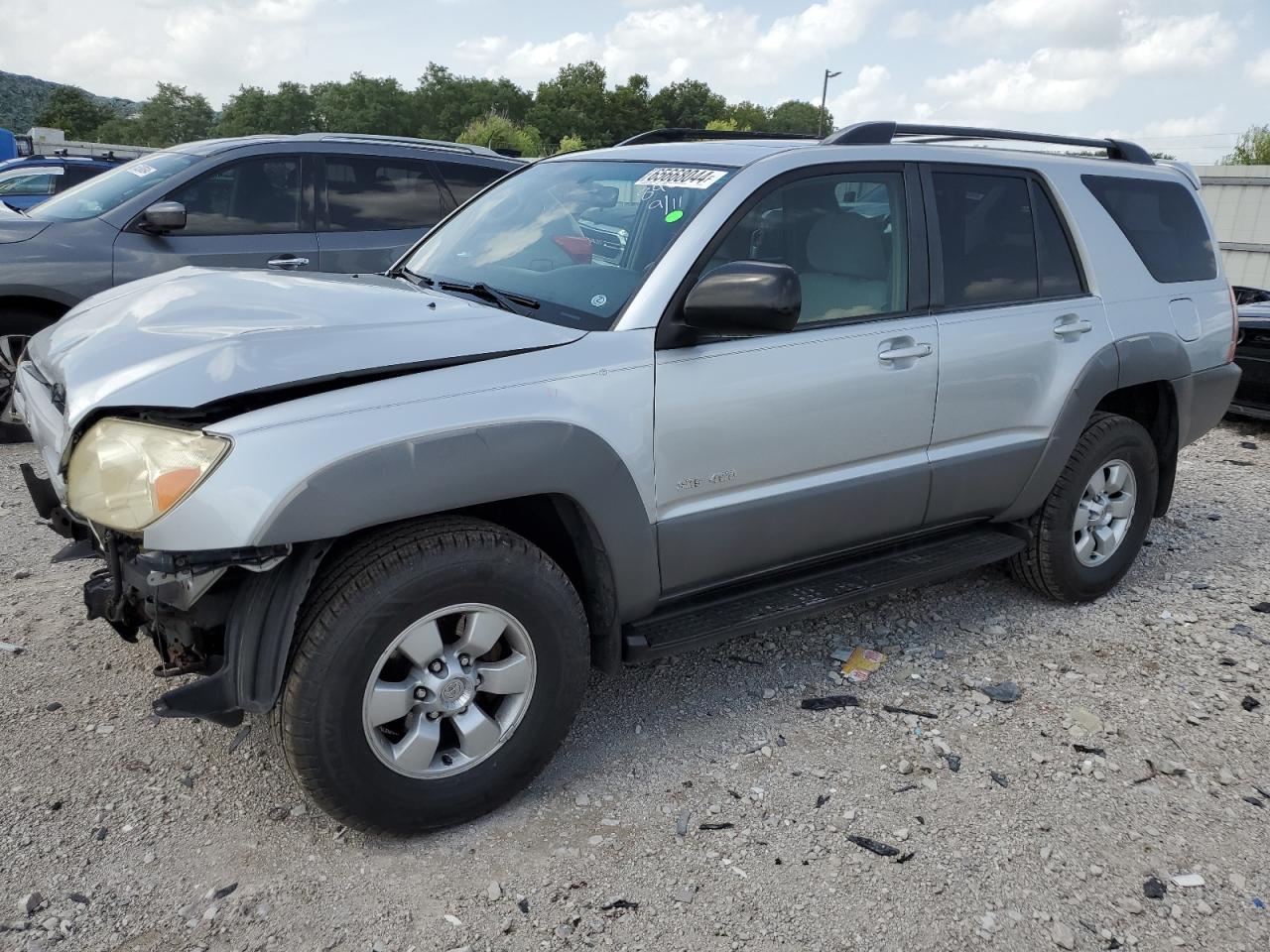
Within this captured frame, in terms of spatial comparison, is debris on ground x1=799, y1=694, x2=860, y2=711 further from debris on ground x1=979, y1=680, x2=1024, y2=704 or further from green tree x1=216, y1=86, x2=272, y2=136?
green tree x1=216, y1=86, x2=272, y2=136

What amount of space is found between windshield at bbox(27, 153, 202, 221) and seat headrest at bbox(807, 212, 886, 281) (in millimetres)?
4475

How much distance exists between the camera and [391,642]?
2.44 m

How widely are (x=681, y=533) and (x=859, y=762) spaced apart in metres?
0.93

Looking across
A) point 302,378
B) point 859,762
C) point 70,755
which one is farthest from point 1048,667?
point 70,755

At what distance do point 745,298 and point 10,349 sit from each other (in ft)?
16.4

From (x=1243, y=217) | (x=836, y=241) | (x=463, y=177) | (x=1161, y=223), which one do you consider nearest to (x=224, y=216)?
(x=463, y=177)

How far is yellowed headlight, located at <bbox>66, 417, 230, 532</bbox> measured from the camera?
2.20 meters

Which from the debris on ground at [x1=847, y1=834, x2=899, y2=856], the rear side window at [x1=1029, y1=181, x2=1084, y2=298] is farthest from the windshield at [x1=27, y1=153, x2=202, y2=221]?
the debris on ground at [x1=847, y1=834, x2=899, y2=856]

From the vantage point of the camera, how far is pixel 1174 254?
4.27 meters

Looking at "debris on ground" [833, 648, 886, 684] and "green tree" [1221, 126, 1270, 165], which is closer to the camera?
"debris on ground" [833, 648, 886, 684]

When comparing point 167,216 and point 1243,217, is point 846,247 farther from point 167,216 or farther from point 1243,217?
point 1243,217

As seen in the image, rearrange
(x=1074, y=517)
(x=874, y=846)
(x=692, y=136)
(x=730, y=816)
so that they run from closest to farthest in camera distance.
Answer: (x=874, y=846) < (x=730, y=816) < (x=692, y=136) < (x=1074, y=517)

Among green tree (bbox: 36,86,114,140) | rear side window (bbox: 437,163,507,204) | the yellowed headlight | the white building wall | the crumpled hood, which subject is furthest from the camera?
green tree (bbox: 36,86,114,140)

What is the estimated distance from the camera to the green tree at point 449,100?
3794 inches
